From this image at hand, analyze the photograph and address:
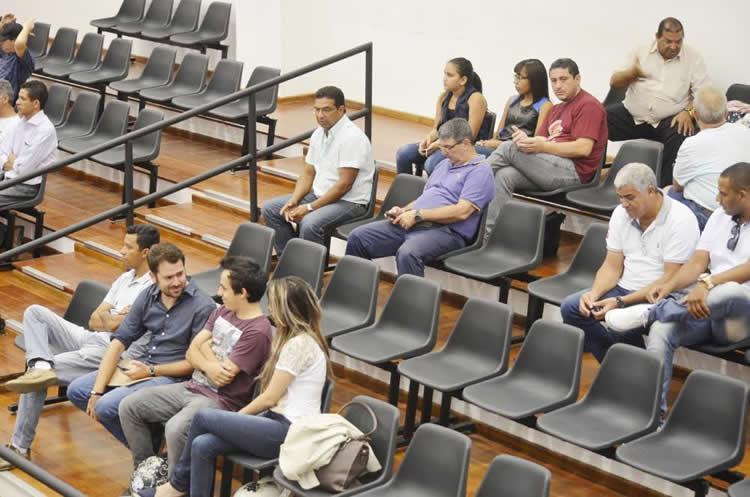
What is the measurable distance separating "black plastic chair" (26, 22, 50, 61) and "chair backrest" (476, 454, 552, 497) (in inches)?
333

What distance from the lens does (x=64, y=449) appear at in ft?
20.1

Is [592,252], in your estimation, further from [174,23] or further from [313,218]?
[174,23]

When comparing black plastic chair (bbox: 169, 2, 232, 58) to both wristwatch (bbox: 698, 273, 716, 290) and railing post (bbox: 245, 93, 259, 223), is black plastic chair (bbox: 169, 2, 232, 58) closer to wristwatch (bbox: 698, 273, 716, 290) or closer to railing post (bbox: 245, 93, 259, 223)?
railing post (bbox: 245, 93, 259, 223)

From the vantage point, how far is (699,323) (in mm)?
5355

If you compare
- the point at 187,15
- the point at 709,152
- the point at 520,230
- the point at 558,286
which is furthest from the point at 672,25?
the point at 187,15

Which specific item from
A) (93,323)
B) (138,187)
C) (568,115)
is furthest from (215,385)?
(138,187)

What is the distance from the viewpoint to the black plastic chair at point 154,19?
1158cm

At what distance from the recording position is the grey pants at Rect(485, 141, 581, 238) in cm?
707

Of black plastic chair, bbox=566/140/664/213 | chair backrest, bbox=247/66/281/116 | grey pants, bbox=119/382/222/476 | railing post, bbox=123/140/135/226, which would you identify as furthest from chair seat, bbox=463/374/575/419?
chair backrest, bbox=247/66/281/116

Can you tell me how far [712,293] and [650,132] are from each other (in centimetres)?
238

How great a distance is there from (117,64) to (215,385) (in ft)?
19.2

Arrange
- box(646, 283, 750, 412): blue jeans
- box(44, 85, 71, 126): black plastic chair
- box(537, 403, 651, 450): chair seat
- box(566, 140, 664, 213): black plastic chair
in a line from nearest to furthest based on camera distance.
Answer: box(537, 403, 651, 450): chair seat
box(646, 283, 750, 412): blue jeans
box(566, 140, 664, 213): black plastic chair
box(44, 85, 71, 126): black plastic chair

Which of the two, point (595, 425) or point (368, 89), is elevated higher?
point (368, 89)

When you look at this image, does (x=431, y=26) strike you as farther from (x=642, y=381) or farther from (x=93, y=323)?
(x=642, y=381)
